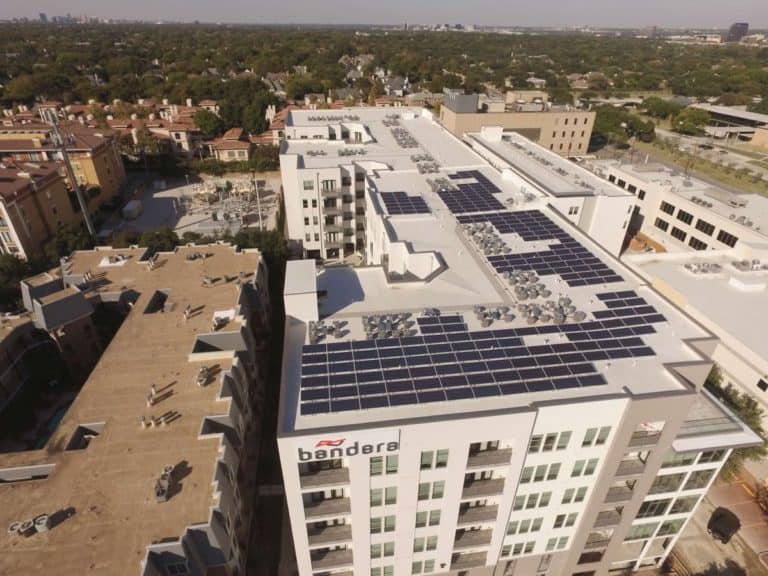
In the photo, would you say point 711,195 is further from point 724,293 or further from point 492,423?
point 492,423

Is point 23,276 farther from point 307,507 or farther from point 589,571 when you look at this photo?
point 589,571

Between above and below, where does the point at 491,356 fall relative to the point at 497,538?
above

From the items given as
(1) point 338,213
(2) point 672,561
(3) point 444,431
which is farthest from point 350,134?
(2) point 672,561

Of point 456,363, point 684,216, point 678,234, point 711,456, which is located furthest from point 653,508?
point 678,234

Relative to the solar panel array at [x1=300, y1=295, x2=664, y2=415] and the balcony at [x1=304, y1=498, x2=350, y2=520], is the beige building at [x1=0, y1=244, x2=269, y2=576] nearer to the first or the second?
the balcony at [x1=304, y1=498, x2=350, y2=520]

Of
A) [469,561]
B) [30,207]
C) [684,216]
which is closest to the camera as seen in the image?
[469,561]

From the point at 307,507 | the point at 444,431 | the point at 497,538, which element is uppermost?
the point at 444,431
